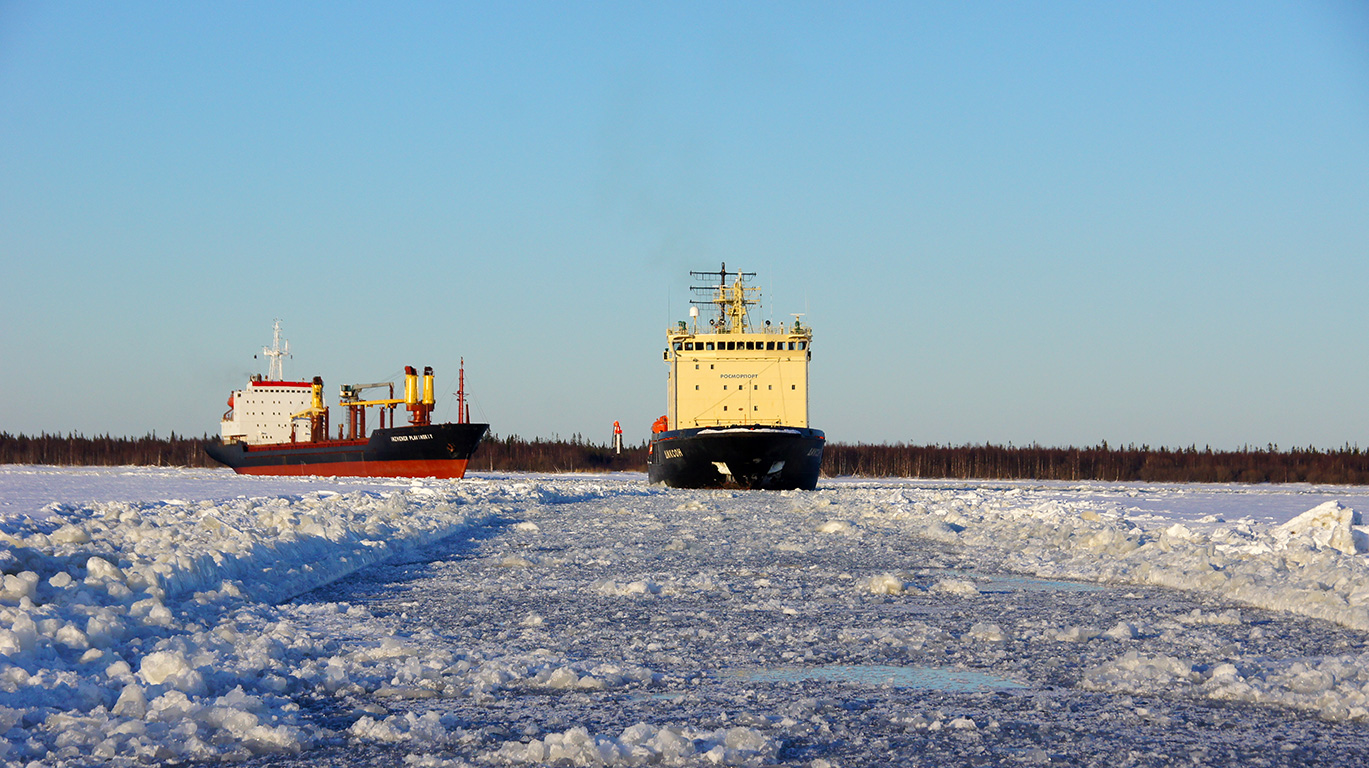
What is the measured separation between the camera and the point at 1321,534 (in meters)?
11.0

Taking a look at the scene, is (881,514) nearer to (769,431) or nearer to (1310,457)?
(769,431)

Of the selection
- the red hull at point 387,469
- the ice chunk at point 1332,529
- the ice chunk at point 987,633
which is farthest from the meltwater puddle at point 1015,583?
the red hull at point 387,469

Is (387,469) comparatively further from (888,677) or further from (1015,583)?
(888,677)

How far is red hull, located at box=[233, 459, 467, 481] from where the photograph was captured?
4291 centimetres

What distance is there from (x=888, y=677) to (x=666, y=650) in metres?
1.21

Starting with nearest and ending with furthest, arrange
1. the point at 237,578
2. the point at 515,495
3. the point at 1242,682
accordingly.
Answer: the point at 1242,682, the point at 237,578, the point at 515,495

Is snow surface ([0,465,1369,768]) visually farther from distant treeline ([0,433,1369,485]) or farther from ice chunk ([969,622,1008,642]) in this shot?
distant treeline ([0,433,1369,485])

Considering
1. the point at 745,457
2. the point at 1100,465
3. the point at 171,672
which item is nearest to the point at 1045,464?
the point at 1100,465

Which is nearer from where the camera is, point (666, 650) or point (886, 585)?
point (666, 650)

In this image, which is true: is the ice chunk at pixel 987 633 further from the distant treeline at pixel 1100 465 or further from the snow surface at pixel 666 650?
the distant treeline at pixel 1100 465

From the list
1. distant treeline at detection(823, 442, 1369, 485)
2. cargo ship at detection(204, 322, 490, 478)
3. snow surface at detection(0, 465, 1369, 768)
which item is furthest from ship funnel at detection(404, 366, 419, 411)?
snow surface at detection(0, 465, 1369, 768)

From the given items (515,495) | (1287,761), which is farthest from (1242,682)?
(515,495)

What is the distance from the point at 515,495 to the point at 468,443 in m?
21.2

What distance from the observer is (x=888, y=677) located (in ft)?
16.8
